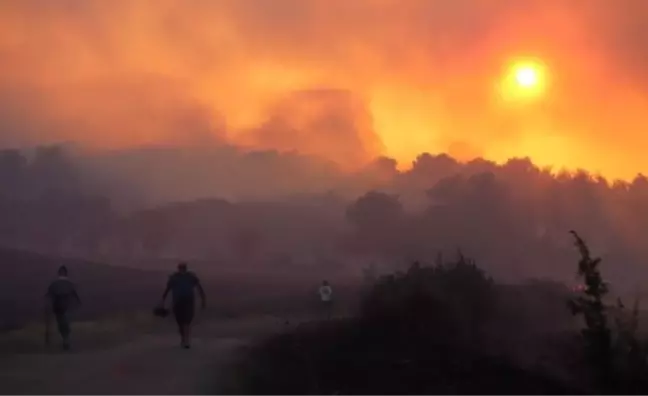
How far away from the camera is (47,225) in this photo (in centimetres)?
13525

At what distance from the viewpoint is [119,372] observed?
14.8 metres

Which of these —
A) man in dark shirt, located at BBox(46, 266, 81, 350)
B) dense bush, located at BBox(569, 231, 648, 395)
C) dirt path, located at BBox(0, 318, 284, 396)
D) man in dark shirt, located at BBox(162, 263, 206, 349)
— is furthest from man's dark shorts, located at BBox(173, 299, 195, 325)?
dense bush, located at BBox(569, 231, 648, 395)

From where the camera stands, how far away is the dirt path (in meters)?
13.2

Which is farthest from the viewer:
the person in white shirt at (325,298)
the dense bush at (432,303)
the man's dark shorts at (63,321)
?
the person in white shirt at (325,298)

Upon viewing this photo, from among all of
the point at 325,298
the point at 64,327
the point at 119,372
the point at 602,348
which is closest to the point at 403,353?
the point at 602,348

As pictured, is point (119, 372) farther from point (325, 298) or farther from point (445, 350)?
point (325, 298)

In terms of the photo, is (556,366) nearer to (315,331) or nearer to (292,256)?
(315,331)

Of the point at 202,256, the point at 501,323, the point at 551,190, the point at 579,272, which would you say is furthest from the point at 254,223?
the point at 579,272

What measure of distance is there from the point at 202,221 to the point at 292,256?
31600 millimetres

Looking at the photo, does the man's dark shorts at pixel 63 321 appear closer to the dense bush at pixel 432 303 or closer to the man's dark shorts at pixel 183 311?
the man's dark shorts at pixel 183 311

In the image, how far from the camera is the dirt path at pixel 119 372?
13.2 m

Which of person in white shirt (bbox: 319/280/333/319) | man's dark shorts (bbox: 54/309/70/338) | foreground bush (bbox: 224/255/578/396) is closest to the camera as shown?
foreground bush (bbox: 224/255/578/396)

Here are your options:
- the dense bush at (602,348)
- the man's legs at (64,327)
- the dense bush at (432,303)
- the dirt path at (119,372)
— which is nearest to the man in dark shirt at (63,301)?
the man's legs at (64,327)

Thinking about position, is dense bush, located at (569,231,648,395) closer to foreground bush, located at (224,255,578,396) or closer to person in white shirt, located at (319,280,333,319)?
foreground bush, located at (224,255,578,396)
